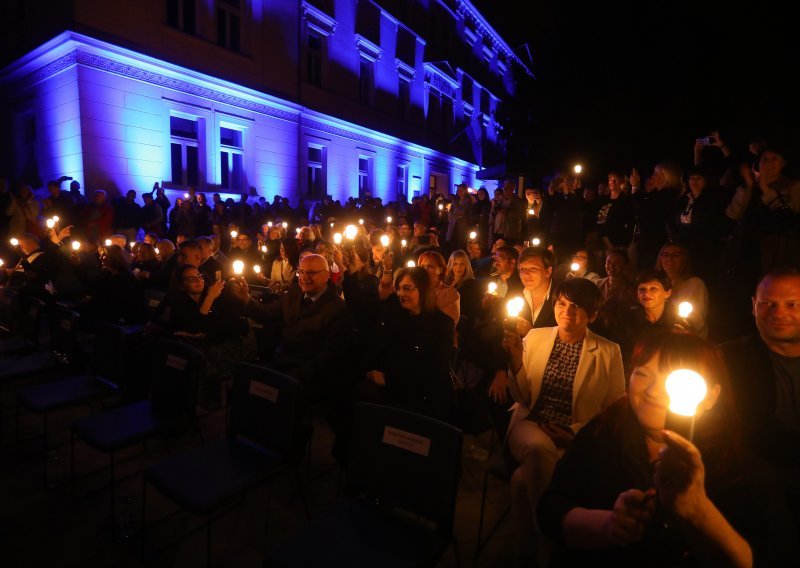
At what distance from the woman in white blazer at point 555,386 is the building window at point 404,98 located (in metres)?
22.4

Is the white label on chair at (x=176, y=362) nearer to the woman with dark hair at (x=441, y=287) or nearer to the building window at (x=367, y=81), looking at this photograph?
the woman with dark hair at (x=441, y=287)

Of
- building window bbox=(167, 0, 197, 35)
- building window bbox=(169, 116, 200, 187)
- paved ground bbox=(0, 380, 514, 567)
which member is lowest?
paved ground bbox=(0, 380, 514, 567)

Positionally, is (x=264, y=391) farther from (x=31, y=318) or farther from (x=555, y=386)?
(x=31, y=318)

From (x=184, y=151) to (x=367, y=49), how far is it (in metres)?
11.0

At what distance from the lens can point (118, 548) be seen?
2.87m

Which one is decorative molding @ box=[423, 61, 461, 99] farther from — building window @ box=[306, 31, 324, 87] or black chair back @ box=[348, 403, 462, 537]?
black chair back @ box=[348, 403, 462, 537]

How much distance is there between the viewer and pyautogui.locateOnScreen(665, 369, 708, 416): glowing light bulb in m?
1.17

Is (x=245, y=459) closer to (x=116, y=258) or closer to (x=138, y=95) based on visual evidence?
(x=116, y=258)

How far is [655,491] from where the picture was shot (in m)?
1.38

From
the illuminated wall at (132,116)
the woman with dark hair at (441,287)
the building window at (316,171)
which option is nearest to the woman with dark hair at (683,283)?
the woman with dark hair at (441,287)

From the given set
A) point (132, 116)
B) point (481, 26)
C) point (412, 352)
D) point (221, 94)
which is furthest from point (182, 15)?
point (481, 26)

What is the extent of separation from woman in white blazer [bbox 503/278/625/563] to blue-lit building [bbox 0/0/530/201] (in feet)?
38.9

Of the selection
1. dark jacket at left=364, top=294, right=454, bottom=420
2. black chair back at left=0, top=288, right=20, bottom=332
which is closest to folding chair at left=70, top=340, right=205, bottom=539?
dark jacket at left=364, top=294, right=454, bottom=420

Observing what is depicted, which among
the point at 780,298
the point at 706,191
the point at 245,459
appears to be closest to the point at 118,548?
the point at 245,459
